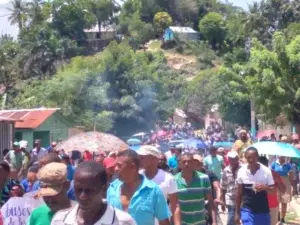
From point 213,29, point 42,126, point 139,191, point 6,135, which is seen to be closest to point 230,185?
point 139,191

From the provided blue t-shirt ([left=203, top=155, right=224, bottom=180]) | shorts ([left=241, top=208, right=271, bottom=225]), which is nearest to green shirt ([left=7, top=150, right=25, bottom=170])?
blue t-shirt ([left=203, top=155, right=224, bottom=180])

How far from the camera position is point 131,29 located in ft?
331

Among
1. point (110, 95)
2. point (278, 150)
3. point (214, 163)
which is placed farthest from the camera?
point (110, 95)

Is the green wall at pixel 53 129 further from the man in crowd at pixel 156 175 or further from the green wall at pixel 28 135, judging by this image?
the man in crowd at pixel 156 175

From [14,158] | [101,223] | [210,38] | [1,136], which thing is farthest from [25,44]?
[101,223]

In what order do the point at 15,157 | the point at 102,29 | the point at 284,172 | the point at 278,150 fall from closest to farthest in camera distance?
the point at 278,150, the point at 284,172, the point at 15,157, the point at 102,29

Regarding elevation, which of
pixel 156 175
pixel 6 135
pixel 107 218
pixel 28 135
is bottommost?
pixel 107 218

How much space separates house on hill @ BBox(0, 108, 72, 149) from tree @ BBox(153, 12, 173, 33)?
2382 inches

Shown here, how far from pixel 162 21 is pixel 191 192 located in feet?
302

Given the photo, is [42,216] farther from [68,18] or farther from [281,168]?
[68,18]

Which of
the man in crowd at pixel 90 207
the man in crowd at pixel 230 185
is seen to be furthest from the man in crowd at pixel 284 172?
the man in crowd at pixel 90 207

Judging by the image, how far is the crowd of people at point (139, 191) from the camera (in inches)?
178

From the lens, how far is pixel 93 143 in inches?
723

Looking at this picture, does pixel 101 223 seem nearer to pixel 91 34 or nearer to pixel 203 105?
pixel 203 105
